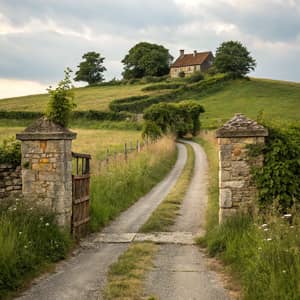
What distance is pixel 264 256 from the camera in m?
7.14

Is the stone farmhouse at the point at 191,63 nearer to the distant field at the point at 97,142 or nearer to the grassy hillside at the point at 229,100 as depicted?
the grassy hillside at the point at 229,100

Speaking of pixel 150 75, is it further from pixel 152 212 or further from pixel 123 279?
pixel 123 279

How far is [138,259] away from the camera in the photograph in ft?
31.4

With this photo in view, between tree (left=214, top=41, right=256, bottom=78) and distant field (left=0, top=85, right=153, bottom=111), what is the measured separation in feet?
53.8

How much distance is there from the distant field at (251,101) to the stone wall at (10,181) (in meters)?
45.7

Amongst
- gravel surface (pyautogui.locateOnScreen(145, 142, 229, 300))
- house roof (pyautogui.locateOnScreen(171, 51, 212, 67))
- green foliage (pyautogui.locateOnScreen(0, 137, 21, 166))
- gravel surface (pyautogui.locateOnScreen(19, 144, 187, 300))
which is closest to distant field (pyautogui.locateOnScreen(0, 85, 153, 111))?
house roof (pyautogui.locateOnScreen(171, 51, 212, 67))

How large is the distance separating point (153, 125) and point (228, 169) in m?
31.7

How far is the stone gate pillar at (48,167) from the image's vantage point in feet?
35.3

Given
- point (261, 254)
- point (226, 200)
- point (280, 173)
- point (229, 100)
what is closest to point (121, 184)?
point (226, 200)

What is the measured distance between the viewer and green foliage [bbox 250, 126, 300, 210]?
10.4m

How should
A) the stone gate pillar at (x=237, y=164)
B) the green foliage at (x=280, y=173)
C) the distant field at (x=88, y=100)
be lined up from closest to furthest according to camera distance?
the green foliage at (x=280, y=173), the stone gate pillar at (x=237, y=164), the distant field at (x=88, y=100)

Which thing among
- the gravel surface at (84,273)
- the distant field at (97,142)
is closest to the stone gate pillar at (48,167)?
the gravel surface at (84,273)

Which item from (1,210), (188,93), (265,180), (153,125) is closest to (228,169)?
(265,180)

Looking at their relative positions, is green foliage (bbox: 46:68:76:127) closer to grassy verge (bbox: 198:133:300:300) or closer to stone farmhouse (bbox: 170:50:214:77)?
grassy verge (bbox: 198:133:300:300)
